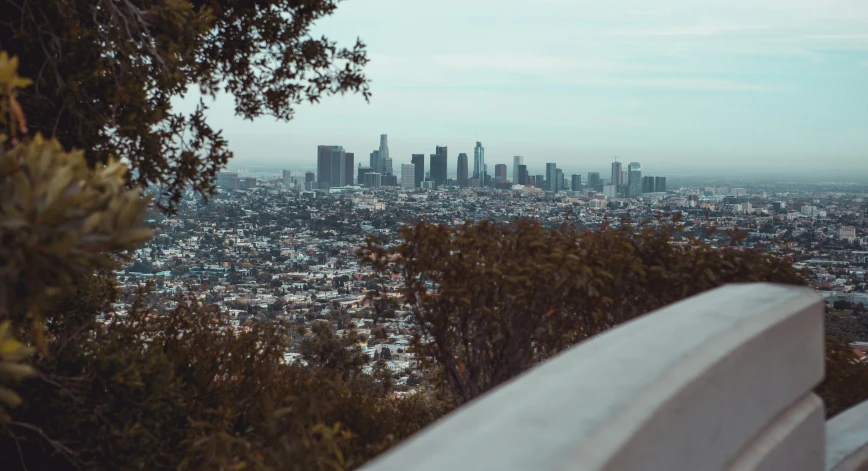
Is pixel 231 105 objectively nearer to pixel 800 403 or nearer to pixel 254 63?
pixel 254 63

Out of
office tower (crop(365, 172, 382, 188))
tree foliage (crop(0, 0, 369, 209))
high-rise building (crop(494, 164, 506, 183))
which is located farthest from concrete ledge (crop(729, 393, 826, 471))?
office tower (crop(365, 172, 382, 188))

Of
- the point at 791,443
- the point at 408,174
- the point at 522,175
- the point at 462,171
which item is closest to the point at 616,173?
the point at 522,175

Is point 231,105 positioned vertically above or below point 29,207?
above

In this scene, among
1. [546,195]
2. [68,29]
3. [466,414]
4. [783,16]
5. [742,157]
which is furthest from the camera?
[742,157]

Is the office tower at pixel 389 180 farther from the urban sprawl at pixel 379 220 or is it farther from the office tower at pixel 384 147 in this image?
the office tower at pixel 384 147

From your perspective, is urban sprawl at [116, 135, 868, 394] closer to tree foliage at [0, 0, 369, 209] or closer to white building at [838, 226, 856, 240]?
white building at [838, 226, 856, 240]

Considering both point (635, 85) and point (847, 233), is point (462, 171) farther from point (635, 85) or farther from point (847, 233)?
point (847, 233)

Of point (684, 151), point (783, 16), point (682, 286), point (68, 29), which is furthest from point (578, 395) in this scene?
point (684, 151)
